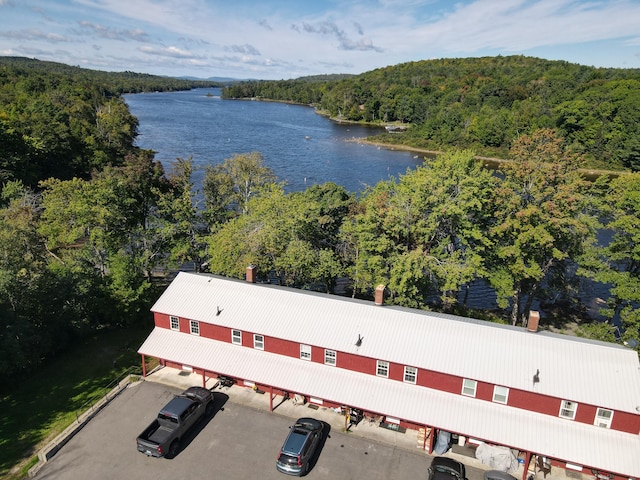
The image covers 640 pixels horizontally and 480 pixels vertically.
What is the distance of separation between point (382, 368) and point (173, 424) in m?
11.8

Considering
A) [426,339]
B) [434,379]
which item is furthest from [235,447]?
[426,339]

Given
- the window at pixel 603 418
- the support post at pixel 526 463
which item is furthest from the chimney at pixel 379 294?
the window at pixel 603 418

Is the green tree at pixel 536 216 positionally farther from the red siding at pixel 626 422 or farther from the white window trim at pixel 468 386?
the red siding at pixel 626 422

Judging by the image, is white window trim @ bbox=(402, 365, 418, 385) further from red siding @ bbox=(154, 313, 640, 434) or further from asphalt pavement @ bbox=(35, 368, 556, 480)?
asphalt pavement @ bbox=(35, 368, 556, 480)

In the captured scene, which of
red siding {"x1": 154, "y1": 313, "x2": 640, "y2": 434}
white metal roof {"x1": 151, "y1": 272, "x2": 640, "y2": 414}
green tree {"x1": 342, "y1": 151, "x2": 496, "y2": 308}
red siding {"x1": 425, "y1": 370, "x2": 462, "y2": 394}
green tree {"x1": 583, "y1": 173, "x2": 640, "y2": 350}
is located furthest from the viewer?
green tree {"x1": 342, "y1": 151, "x2": 496, "y2": 308}

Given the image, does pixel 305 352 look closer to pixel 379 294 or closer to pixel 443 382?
pixel 379 294

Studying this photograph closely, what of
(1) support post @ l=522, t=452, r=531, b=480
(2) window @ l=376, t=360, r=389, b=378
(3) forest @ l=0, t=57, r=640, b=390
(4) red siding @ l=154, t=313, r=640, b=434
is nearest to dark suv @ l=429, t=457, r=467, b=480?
(1) support post @ l=522, t=452, r=531, b=480

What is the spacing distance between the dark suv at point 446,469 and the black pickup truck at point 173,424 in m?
12.9

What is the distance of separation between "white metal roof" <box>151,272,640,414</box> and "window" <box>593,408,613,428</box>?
512mm

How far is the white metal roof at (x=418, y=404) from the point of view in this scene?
2117cm

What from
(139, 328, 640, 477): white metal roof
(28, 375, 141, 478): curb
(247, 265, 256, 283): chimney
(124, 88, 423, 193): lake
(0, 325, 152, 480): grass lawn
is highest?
(124, 88, 423, 193): lake

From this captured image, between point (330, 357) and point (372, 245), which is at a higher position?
point (372, 245)

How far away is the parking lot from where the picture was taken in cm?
2191

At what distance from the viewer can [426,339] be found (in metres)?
25.3
